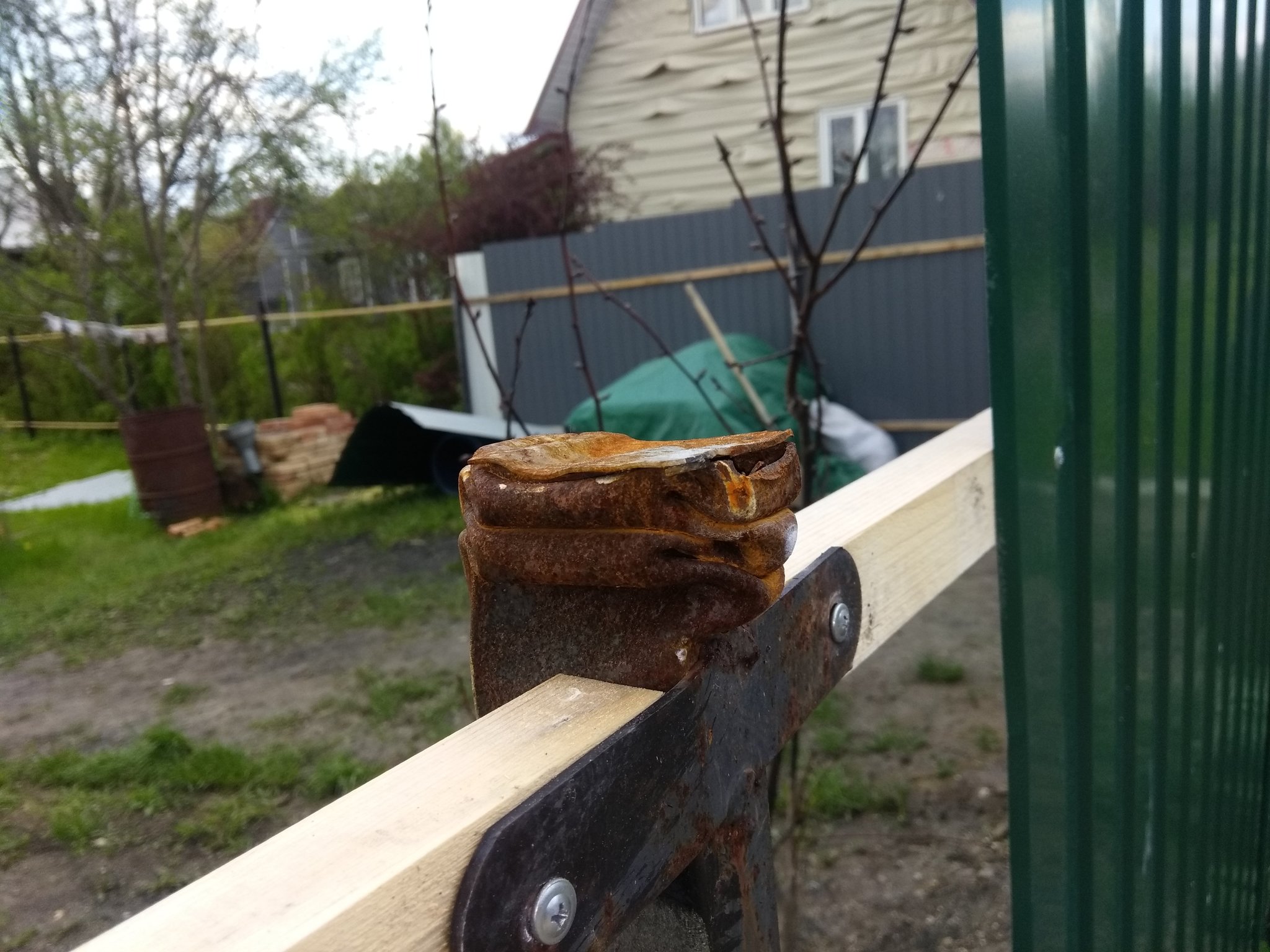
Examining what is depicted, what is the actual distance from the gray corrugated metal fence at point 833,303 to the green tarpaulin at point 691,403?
2.70 feet

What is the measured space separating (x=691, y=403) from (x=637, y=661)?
20.3 ft

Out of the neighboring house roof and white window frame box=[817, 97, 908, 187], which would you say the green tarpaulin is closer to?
white window frame box=[817, 97, 908, 187]

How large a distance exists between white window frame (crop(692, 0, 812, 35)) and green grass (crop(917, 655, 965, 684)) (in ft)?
25.4

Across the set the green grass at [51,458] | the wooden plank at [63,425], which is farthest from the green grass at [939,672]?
the wooden plank at [63,425]

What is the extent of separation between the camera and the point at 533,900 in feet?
1.44

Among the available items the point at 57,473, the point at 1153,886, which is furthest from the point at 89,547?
the point at 1153,886

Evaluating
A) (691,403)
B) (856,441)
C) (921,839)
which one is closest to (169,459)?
(691,403)

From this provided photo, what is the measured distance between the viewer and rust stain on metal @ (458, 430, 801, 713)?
0.50 meters

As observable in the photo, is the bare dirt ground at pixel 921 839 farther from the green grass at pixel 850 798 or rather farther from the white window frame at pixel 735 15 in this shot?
the white window frame at pixel 735 15

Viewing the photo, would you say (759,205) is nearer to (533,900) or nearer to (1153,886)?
(1153,886)

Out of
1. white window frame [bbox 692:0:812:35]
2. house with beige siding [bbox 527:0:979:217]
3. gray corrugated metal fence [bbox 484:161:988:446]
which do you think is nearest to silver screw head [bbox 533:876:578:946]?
gray corrugated metal fence [bbox 484:161:988:446]

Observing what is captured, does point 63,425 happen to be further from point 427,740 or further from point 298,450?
point 427,740

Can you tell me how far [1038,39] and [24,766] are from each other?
4637 millimetres

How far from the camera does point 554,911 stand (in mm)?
446
